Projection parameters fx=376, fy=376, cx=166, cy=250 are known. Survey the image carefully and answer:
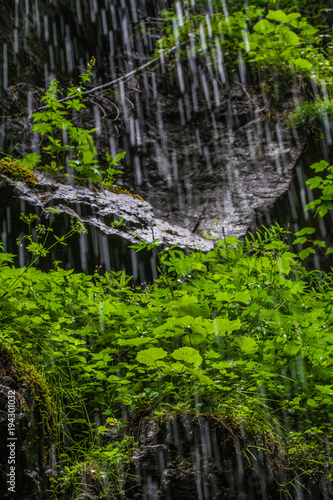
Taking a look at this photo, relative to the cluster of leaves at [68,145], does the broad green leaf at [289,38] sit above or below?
above

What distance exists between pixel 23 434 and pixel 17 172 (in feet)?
10.1

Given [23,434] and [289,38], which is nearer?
[23,434]

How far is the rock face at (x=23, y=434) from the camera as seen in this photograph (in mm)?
1814

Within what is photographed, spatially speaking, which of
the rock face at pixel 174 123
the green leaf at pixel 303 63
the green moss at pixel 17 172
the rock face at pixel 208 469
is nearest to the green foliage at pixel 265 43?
the green leaf at pixel 303 63

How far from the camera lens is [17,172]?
13.9 ft

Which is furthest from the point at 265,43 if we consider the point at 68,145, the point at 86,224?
the point at 86,224

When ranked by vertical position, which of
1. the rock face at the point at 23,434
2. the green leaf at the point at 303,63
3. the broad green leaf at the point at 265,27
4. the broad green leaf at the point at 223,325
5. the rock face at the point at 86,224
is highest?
the broad green leaf at the point at 265,27

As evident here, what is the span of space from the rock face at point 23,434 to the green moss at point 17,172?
2.62 meters

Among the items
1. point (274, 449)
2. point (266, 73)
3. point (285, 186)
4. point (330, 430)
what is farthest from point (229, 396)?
point (266, 73)

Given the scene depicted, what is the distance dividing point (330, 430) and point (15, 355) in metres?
1.82

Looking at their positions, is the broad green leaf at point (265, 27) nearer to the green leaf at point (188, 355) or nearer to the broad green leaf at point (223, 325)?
the broad green leaf at point (223, 325)

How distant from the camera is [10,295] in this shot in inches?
98.0

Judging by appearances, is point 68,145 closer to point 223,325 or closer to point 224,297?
point 224,297

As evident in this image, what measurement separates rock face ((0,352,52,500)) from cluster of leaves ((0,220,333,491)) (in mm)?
129
